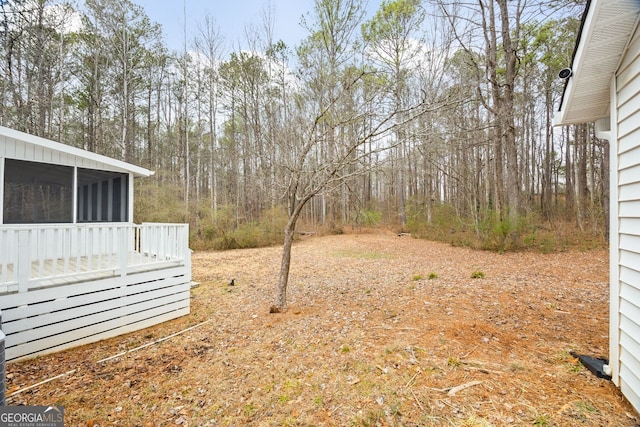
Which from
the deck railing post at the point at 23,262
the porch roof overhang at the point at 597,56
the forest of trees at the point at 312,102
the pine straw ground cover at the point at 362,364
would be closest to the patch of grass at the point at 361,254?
the forest of trees at the point at 312,102

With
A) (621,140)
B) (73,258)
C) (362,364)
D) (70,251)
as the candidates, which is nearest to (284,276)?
(362,364)

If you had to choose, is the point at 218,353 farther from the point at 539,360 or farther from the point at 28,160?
the point at 28,160

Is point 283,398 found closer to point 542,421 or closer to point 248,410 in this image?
point 248,410

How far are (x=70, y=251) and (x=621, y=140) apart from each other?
22.7 ft

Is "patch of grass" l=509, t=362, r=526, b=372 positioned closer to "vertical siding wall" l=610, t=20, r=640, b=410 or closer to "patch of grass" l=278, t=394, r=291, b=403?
"vertical siding wall" l=610, t=20, r=640, b=410

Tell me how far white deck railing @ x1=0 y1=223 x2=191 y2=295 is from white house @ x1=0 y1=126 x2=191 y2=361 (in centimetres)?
1

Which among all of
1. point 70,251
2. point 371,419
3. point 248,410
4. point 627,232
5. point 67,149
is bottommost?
point 248,410

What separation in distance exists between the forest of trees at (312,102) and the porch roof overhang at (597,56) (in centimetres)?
124

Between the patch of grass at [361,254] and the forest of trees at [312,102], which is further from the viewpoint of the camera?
the patch of grass at [361,254]

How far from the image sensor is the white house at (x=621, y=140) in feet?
6.64

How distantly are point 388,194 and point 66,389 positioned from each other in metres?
22.5

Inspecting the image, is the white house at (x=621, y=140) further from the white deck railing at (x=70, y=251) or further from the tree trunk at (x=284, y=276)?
the white deck railing at (x=70, y=251)

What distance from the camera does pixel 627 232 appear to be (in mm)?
2164

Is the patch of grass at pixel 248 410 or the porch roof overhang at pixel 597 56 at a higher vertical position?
the porch roof overhang at pixel 597 56
